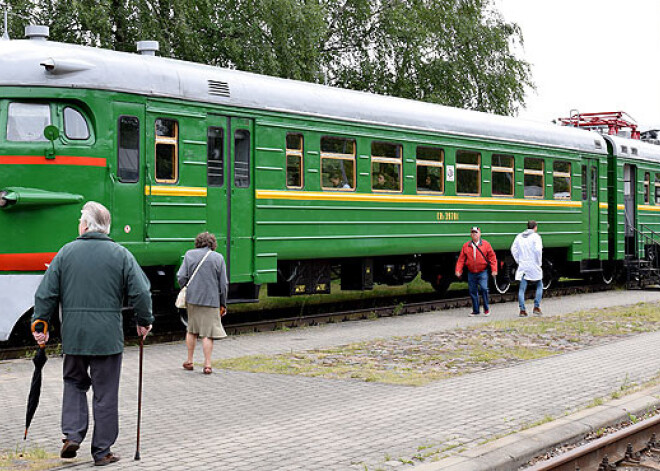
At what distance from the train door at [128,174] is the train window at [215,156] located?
3.81 ft

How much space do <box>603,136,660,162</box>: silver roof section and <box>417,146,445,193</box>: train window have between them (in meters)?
7.52

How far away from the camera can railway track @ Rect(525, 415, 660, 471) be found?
623 centimetres

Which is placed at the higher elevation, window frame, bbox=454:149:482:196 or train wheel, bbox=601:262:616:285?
window frame, bbox=454:149:482:196

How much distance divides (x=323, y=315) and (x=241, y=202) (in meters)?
2.84

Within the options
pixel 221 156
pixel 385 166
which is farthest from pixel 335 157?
pixel 221 156

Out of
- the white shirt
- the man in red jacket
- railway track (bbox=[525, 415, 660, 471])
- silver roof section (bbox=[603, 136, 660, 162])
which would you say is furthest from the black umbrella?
silver roof section (bbox=[603, 136, 660, 162])

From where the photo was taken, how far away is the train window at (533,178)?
19609 mm

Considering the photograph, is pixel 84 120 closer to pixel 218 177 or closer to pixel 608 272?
pixel 218 177

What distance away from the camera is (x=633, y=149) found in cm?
2378

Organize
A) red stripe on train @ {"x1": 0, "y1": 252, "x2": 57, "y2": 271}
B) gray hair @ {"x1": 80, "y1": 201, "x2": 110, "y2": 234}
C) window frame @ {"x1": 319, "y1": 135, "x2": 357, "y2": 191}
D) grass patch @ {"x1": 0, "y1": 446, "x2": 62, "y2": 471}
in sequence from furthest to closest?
window frame @ {"x1": 319, "y1": 135, "x2": 357, "y2": 191}, red stripe on train @ {"x1": 0, "y1": 252, "x2": 57, "y2": 271}, gray hair @ {"x1": 80, "y1": 201, "x2": 110, "y2": 234}, grass patch @ {"x1": 0, "y1": 446, "x2": 62, "y2": 471}

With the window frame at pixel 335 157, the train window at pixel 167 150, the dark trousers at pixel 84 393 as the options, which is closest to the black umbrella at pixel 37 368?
the dark trousers at pixel 84 393

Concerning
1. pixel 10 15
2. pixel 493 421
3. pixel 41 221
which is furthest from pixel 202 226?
pixel 10 15

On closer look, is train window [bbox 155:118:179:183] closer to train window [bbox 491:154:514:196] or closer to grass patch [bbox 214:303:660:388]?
grass patch [bbox 214:303:660:388]

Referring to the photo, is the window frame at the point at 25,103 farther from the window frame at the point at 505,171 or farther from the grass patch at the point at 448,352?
the window frame at the point at 505,171
